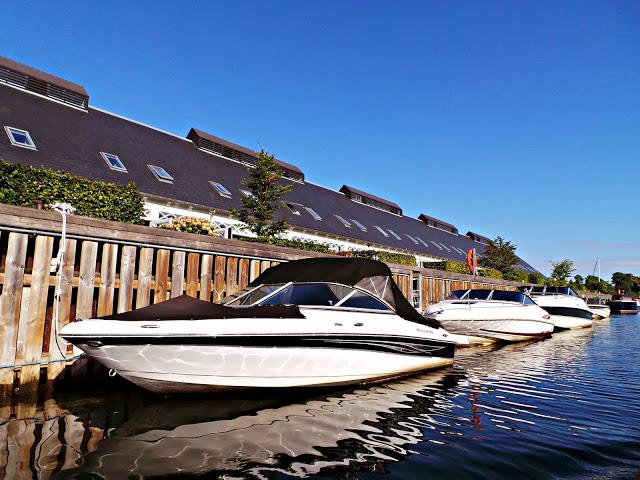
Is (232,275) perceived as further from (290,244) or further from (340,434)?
(290,244)

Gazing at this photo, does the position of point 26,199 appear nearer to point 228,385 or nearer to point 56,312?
point 56,312

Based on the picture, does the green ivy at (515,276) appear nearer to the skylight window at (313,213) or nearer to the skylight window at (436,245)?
the skylight window at (436,245)

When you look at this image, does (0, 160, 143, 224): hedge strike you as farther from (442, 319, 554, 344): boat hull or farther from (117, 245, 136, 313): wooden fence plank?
(442, 319, 554, 344): boat hull

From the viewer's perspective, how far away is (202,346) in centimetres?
506

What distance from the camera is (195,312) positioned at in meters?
5.34

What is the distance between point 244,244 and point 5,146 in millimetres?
11032

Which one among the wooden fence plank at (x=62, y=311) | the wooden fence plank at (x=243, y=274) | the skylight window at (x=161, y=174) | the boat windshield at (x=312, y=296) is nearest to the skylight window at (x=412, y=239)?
the skylight window at (x=161, y=174)

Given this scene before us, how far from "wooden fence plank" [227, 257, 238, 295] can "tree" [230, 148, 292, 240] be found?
838 cm

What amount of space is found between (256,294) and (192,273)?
1.76 metres

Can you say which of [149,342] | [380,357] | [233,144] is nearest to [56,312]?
[149,342]

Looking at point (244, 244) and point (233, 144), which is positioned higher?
point (233, 144)

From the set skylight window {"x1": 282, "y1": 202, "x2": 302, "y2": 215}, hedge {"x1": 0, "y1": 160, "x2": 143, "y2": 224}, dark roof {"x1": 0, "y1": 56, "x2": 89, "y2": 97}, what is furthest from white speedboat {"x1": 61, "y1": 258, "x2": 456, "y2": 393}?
dark roof {"x1": 0, "y1": 56, "x2": 89, "y2": 97}

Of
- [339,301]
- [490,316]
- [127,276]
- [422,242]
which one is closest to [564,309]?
[490,316]

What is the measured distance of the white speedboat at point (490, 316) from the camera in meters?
12.0
